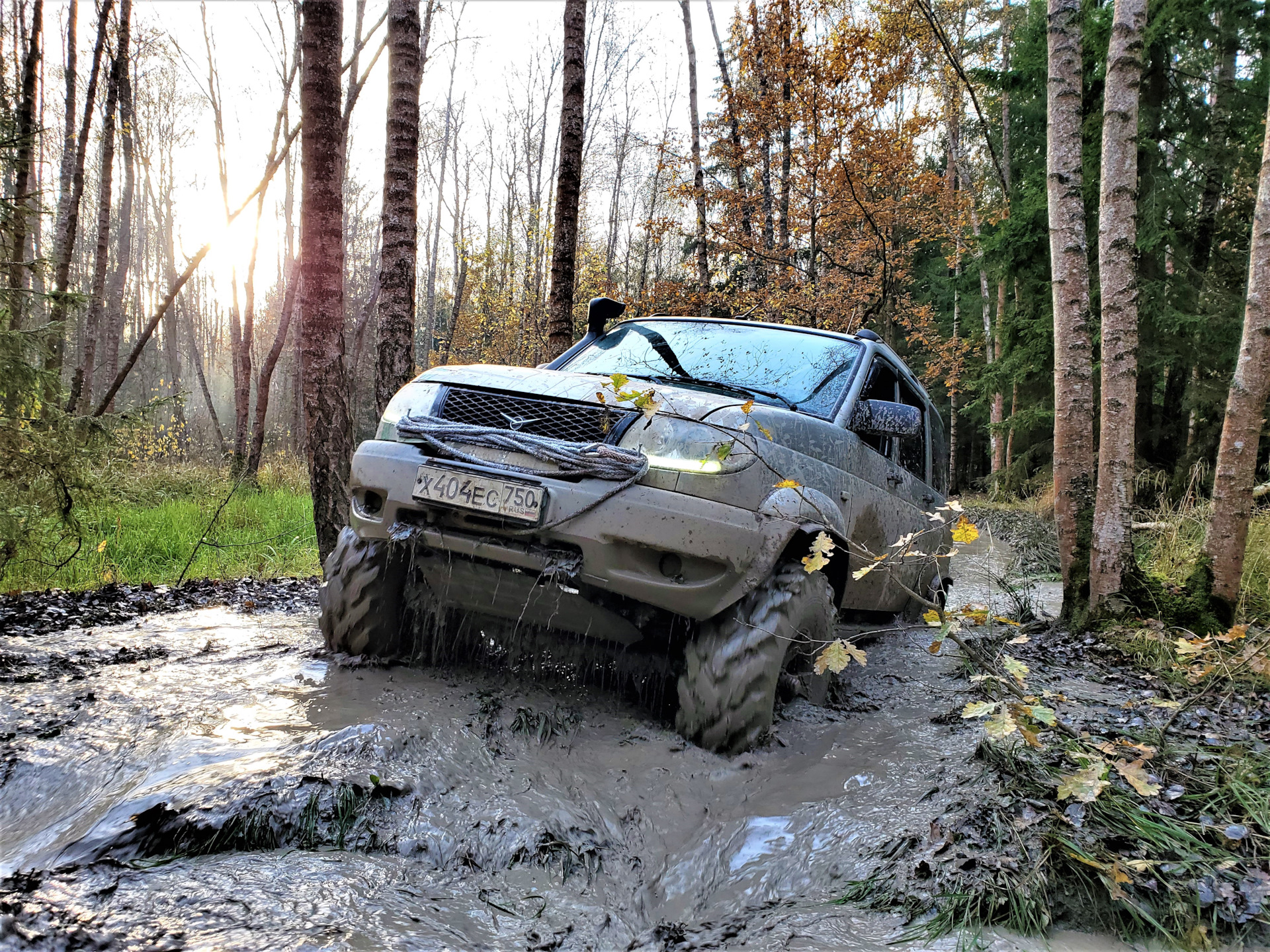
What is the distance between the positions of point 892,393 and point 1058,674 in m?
1.87

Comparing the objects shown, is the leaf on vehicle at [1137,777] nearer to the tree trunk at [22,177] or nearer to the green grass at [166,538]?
the green grass at [166,538]

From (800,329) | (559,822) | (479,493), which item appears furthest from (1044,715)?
(800,329)

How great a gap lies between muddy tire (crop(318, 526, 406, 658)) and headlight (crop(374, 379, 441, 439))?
0.47m

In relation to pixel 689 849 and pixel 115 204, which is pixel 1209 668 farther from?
pixel 115 204

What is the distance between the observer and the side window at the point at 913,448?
14.5 feet

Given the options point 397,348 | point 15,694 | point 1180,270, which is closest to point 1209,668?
point 15,694

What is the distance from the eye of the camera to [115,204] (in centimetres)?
3269

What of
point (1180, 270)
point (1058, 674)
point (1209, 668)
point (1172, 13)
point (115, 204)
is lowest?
point (1058, 674)

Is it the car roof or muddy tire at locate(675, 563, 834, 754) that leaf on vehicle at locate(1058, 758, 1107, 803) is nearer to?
muddy tire at locate(675, 563, 834, 754)

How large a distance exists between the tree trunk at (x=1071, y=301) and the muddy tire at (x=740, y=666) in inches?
137

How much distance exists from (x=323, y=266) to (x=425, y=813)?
4255 millimetres

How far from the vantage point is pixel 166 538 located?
6.95 metres

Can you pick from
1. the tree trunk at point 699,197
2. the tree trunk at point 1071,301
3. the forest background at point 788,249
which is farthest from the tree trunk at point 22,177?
the tree trunk at point 699,197

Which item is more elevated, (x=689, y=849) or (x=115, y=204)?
(x=115, y=204)
